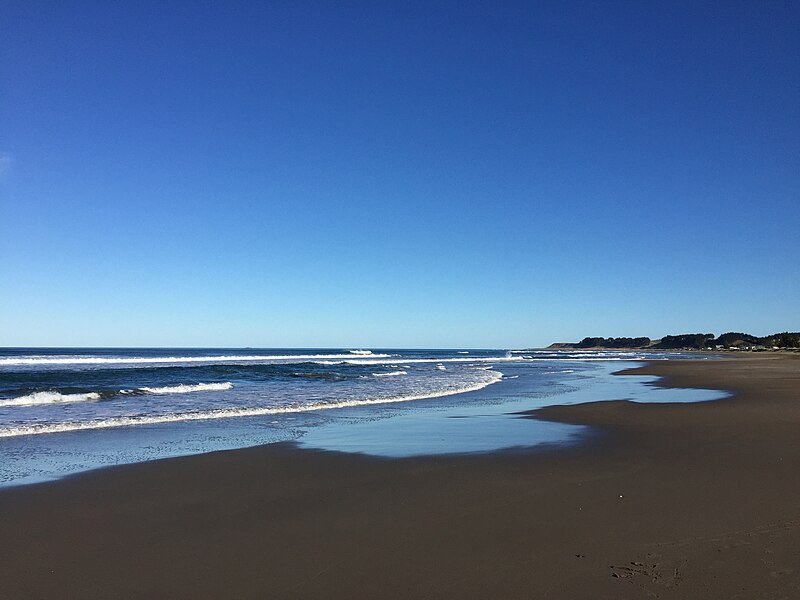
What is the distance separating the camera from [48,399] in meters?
18.6

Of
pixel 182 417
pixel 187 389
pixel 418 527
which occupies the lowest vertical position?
pixel 418 527

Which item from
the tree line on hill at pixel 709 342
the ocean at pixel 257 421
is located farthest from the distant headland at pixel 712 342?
the ocean at pixel 257 421

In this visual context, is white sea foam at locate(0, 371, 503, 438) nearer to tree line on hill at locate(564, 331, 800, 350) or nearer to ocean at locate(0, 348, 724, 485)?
ocean at locate(0, 348, 724, 485)

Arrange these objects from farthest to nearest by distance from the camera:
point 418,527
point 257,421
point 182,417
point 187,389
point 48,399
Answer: point 187,389 < point 48,399 < point 182,417 < point 257,421 < point 418,527

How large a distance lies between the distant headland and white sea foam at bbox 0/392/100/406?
121966 millimetres

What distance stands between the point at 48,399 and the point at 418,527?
59.2ft

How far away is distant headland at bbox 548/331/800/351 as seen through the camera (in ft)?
378

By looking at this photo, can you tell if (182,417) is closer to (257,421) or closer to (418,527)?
(257,421)

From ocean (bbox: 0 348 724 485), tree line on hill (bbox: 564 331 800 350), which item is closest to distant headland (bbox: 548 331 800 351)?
tree line on hill (bbox: 564 331 800 350)

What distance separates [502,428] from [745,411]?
24.2 ft

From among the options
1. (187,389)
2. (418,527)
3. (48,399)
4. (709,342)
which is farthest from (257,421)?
(709,342)

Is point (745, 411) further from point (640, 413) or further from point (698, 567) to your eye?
point (698, 567)

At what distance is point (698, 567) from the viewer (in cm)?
428

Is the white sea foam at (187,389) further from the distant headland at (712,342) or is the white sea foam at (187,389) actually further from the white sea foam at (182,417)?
the distant headland at (712,342)
